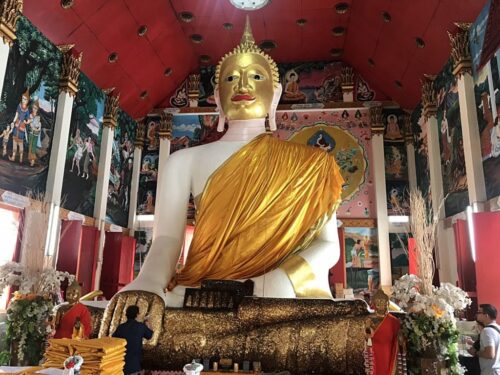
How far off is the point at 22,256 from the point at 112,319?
3747 millimetres

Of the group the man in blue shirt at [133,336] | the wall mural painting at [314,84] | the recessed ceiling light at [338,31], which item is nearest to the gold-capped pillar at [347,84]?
the wall mural painting at [314,84]

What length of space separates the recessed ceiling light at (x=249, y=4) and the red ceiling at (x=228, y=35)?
114 mm

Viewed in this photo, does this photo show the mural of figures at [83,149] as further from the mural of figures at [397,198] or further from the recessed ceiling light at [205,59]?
the mural of figures at [397,198]

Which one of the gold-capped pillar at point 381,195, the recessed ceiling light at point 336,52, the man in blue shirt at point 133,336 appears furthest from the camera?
the recessed ceiling light at point 336,52

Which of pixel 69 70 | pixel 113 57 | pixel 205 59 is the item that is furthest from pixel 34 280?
pixel 205 59

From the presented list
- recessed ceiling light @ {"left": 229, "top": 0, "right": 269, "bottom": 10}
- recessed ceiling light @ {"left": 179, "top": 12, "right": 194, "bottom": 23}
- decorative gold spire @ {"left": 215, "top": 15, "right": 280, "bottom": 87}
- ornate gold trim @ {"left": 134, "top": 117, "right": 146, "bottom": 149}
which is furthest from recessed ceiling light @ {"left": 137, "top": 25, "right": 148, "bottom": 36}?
decorative gold spire @ {"left": 215, "top": 15, "right": 280, "bottom": 87}

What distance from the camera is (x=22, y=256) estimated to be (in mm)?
5410

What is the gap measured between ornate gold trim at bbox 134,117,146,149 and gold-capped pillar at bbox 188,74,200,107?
1.19m

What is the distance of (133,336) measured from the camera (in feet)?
6.73

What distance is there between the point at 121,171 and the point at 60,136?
2602mm

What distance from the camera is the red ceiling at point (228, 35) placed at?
637 cm

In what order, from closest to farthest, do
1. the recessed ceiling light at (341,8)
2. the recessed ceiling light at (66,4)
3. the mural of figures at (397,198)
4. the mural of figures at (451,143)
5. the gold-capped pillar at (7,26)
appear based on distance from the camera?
1. the gold-capped pillar at (7,26)
2. the recessed ceiling light at (66,4)
3. the mural of figures at (451,143)
4. the recessed ceiling light at (341,8)
5. the mural of figures at (397,198)

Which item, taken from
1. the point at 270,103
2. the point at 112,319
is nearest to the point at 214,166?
the point at 270,103

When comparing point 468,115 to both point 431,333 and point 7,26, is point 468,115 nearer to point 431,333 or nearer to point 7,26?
point 431,333
